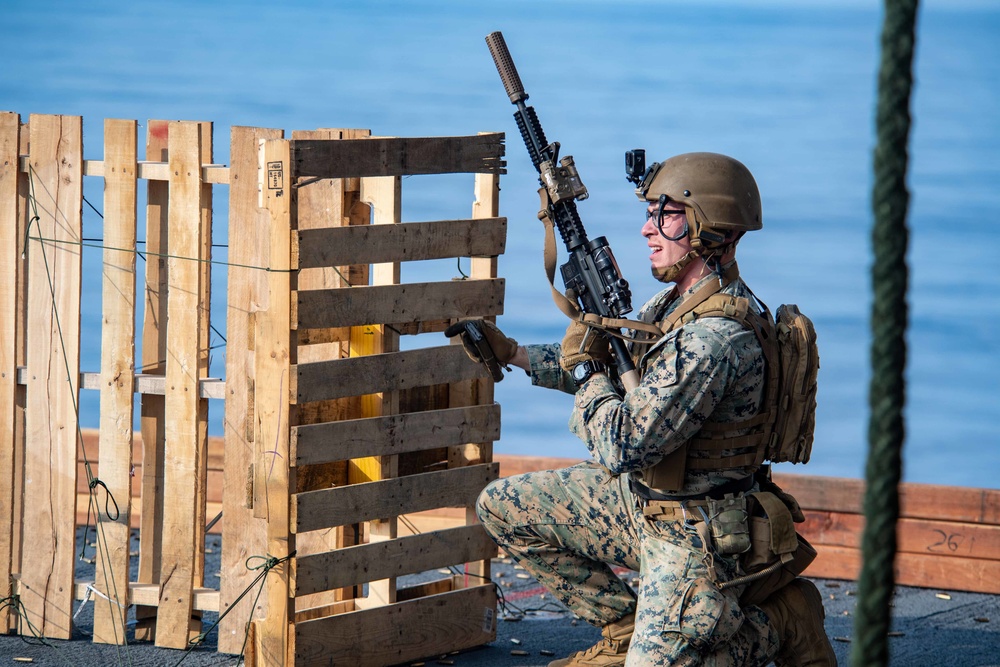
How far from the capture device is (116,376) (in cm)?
498

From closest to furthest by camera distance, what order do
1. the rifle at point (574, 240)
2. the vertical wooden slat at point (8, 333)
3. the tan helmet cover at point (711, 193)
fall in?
the tan helmet cover at point (711, 193) < the rifle at point (574, 240) < the vertical wooden slat at point (8, 333)

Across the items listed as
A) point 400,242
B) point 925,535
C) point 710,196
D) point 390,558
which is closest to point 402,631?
point 390,558

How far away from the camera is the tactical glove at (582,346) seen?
4293 millimetres

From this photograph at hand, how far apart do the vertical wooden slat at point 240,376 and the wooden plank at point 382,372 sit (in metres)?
0.30

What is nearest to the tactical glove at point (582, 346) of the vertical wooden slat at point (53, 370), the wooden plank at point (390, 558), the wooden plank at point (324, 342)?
the wooden plank at point (324, 342)

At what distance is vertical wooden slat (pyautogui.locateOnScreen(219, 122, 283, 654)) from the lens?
4789mm

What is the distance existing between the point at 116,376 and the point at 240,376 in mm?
480

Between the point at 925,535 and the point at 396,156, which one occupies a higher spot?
the point at 396,156

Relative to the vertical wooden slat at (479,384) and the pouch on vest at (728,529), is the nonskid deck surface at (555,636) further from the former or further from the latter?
the pouch on vest at (728,529)

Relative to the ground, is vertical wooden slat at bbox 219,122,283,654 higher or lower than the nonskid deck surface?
higher

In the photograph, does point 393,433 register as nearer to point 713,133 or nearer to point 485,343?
point 485,343

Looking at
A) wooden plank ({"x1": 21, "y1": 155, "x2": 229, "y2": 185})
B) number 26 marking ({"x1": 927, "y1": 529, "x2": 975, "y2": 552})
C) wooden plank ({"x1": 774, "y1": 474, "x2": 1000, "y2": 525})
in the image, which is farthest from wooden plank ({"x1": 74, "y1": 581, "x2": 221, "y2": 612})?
number 26 marking ({"x1": 927, "y1": 529, "x2": 975, "y2": 552})

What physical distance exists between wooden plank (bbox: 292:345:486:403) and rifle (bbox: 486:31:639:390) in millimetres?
626

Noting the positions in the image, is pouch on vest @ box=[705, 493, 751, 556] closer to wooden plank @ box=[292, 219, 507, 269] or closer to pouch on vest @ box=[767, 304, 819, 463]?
pouch on vest @ box=[767, 304, 819, 463]
